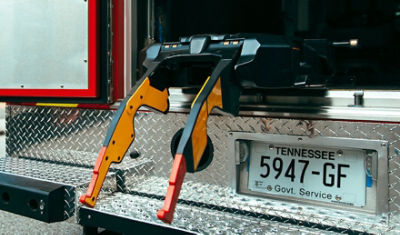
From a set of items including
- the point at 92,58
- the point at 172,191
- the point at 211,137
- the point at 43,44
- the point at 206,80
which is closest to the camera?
the point at 172,191

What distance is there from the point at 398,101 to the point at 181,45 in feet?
2.91

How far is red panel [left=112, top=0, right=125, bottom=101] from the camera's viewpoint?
80.2 inches

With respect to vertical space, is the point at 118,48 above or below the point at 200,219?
above

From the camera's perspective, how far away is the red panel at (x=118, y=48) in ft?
6.68

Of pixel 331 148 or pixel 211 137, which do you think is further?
pixel 211 137

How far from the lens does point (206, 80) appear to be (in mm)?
1522

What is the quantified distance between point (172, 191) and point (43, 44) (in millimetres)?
1282

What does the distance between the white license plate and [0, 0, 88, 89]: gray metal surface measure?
0.95 m

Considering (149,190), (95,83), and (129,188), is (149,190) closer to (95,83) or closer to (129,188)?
(129,188)

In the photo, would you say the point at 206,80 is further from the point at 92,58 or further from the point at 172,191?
the point at 92,58

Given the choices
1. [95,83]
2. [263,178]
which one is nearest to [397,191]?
[263,178]

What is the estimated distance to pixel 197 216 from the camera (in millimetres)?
1686

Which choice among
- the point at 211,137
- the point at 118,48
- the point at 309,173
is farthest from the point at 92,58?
the point at 309,173

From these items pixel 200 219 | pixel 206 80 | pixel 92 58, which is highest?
pixel 92 58
